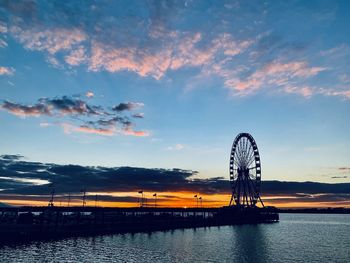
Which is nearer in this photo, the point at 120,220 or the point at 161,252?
the point at 161,252

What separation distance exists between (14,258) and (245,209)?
385 ft

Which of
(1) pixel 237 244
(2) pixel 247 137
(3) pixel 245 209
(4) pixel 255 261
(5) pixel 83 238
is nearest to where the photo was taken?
(4) pixel 255 261

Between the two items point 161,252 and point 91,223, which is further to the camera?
point 91,223

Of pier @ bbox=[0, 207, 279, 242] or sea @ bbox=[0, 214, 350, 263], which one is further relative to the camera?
pier @ bbox=[0, 207, 279, 242]

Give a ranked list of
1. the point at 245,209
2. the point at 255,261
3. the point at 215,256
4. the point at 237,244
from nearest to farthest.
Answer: the point at 255,261 < the point at 215,256 < the point at 237,244 < the point at 245,209

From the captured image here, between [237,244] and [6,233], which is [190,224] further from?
[6,233]

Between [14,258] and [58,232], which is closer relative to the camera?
[14,258]

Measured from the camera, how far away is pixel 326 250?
7600cm

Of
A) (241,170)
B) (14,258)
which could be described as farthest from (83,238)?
(241,170)

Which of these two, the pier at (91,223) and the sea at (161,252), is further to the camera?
the pier at (91,223)

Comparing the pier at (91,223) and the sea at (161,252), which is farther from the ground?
the pier at (91,223)

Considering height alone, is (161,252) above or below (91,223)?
below

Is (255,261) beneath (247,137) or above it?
beneath

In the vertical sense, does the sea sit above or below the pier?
below
